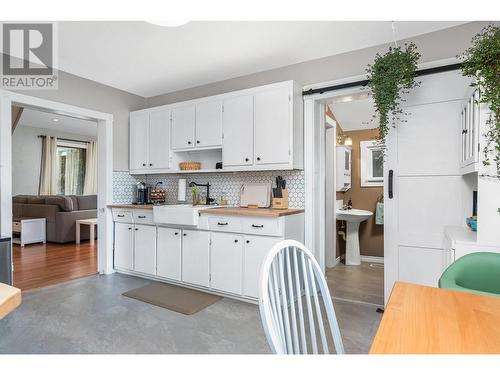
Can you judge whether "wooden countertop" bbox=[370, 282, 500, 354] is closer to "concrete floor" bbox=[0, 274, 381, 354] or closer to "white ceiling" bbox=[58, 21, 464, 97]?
"concrete floor" bbox=[0, 274, 381, 354]

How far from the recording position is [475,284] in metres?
1.43

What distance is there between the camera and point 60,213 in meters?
5.87

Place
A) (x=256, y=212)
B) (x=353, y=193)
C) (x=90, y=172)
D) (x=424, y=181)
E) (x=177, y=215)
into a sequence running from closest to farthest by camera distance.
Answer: (x=424, y=181) → (x=256, y=212) → (x=177, y=215) → (x=353, y=193) → (x=90, y=172)

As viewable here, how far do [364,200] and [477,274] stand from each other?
12.0 ft

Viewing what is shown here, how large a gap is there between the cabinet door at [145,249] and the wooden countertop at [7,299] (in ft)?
9.04

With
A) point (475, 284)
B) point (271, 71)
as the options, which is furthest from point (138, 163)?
point (475, 284)

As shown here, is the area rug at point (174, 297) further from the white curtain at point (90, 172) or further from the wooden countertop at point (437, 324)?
the white curtain at point (90, 172)

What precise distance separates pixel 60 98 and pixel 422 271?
13.9 ft

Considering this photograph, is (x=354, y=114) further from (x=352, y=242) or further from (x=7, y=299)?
(x=7, y=299)

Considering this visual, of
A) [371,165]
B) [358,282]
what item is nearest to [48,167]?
[371,165]

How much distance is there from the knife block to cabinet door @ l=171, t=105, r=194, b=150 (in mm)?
1291

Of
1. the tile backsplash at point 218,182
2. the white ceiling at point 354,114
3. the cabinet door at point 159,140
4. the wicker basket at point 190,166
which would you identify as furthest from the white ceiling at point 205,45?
the white ceiling at point 354,114

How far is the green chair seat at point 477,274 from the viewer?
1.41 metres
